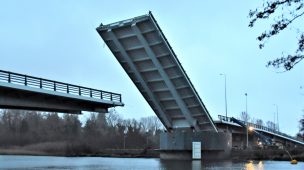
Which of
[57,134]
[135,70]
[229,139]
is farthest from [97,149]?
[135,70]

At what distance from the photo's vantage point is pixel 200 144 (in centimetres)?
3697

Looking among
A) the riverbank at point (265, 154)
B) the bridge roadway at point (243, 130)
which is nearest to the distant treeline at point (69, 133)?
the bridge roadway at point (243, 130)

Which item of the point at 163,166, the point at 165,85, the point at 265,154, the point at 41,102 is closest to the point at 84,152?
the point at 265,154

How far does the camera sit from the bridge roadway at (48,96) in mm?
22763

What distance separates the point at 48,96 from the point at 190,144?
50.9 ft

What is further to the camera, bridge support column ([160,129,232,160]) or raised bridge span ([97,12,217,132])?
bridge support column ([160,129,232,160])

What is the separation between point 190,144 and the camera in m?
37.3

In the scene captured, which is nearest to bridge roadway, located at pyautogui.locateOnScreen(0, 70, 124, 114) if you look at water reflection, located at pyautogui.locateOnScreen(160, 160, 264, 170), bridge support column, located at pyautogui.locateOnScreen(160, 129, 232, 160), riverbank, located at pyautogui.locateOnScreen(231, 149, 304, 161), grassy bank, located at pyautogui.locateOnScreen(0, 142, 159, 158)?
water reflection, located at pyautogui.locateOnScreen(160, 160, 264, 170)

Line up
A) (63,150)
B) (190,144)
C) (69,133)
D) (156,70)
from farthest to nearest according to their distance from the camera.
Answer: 1. (69,133)
2. (63,150)
3. (190,144)
4. (156,70)

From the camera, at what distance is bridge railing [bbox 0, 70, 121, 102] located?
22.3m

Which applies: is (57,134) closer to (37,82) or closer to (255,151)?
(255,151)

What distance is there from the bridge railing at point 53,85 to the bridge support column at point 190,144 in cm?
914

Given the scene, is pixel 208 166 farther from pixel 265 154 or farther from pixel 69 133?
pixel 69 133

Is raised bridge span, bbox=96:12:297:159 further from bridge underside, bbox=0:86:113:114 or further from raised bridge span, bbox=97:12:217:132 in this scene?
bridge underside, bbox=0:86:113:114
